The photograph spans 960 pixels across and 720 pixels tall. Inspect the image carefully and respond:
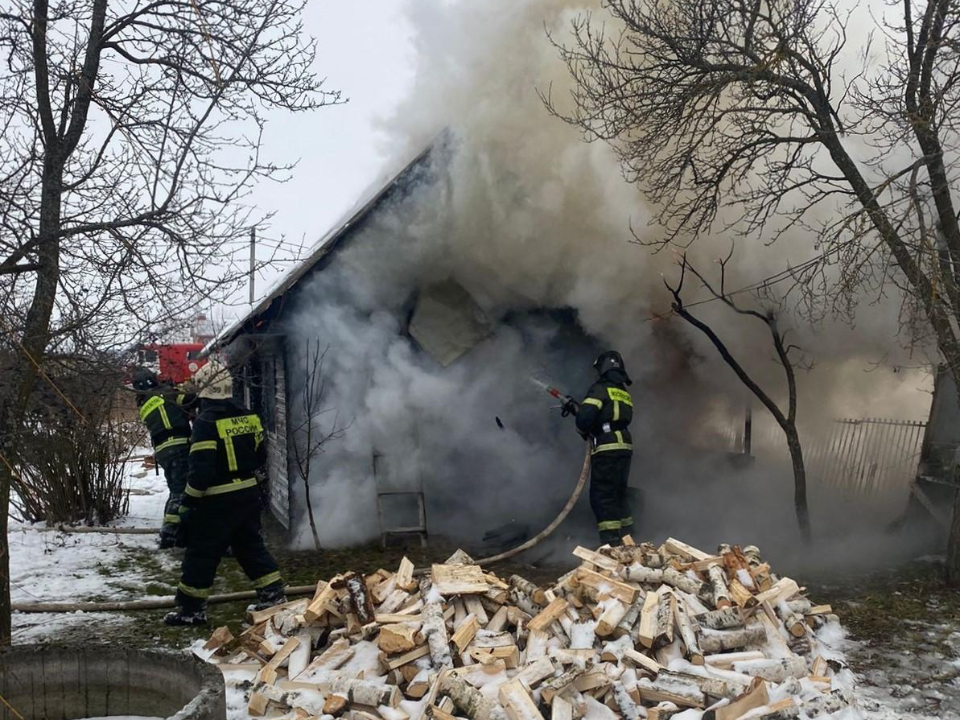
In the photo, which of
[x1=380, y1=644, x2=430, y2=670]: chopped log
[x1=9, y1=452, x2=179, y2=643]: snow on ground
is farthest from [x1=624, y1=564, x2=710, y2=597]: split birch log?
[x1=9, y1=452, x2=179, y2=643]: snow on ground

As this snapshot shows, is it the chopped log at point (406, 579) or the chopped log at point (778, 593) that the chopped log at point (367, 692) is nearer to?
the chopped log at point (406, 579)

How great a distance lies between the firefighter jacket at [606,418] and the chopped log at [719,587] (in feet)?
7.07

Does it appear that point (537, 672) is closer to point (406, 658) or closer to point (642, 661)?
point (642, 661)

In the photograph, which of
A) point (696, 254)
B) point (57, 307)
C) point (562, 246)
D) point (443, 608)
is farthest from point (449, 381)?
point (57, 307)

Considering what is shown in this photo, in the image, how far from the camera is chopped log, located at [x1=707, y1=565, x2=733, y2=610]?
5.18m

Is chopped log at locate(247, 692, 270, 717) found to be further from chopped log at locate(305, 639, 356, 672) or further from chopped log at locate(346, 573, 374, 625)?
chopped log at locate(346, 573, 374, 625)

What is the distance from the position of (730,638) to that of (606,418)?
10.0 feet

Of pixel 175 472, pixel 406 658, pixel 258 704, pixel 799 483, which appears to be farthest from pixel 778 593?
pixel 175 472

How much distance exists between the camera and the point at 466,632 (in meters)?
4.79

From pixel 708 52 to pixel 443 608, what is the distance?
509cm

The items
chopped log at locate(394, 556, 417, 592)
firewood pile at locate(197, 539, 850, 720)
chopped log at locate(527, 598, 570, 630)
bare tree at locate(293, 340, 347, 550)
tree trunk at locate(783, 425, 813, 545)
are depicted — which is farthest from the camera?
bare tree at locate(293, 340, 347, 550)

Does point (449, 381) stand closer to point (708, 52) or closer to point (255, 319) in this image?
point (255, 319)

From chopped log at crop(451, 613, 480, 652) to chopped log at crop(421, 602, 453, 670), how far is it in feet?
0.21

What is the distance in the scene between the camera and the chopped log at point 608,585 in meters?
5.17
